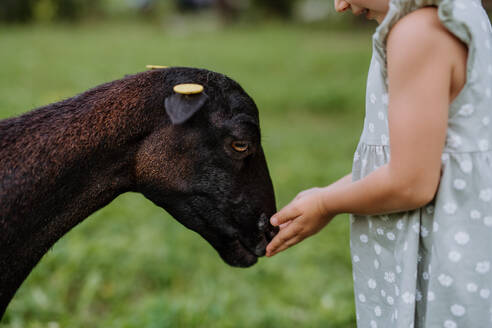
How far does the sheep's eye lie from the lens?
7.85ft

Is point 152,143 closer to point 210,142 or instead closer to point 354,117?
point 210,142

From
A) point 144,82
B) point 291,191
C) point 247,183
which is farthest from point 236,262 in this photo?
point 291,191

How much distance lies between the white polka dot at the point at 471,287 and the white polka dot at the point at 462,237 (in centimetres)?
14

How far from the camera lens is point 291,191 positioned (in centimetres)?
622

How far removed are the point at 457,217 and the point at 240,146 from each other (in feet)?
3.11

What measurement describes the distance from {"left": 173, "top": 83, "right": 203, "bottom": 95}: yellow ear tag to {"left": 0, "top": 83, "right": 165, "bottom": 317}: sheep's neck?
0.70 feet

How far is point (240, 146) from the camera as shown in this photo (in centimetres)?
242

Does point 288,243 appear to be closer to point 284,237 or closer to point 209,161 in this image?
point 284,237

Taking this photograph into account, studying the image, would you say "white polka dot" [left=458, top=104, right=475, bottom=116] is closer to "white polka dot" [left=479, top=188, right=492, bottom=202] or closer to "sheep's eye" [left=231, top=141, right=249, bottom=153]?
"white polka dot" [left=479, top=188, right=492, bottom=202]

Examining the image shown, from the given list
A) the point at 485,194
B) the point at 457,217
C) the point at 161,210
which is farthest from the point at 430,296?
the point at 161,210

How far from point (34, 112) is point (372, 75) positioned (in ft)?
4.51

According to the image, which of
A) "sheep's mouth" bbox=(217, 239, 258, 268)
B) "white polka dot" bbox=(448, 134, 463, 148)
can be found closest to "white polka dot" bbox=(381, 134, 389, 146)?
"white polka dot" bbox=(448, 134, 463, 148)

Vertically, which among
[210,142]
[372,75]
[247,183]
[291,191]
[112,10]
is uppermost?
[372,75]

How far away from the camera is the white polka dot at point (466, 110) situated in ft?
5.95
